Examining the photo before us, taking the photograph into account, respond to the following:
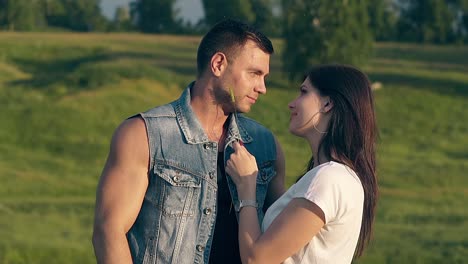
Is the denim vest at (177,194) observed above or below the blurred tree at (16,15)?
above

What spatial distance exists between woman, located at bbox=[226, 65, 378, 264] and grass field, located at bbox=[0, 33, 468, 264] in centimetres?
1055

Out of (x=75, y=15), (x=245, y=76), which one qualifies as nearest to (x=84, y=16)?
(x=75, y=15)

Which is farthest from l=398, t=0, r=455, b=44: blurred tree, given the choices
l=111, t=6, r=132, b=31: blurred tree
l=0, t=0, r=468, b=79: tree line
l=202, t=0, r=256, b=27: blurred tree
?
l=111, t=6, r=132, b=31: blurred tree

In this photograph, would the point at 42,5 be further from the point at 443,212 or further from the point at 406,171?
the point at 443,212

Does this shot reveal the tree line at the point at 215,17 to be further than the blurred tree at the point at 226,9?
No

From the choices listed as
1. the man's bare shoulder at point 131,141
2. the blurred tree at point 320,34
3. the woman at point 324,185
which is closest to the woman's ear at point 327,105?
the woman at point 324,185

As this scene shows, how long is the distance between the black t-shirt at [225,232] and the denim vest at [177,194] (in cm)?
5

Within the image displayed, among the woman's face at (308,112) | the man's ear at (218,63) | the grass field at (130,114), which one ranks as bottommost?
the grass field at (130,114)

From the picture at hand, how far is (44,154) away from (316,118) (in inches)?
1184

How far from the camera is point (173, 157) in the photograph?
4.87 m

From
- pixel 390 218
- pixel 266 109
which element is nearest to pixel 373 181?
pixel 390 218

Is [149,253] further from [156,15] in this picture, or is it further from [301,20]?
[156,15]

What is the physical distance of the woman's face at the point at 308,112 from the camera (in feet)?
15.5

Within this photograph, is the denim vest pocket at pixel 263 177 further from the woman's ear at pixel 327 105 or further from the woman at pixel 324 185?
the woman's ear at pixel 327 105
